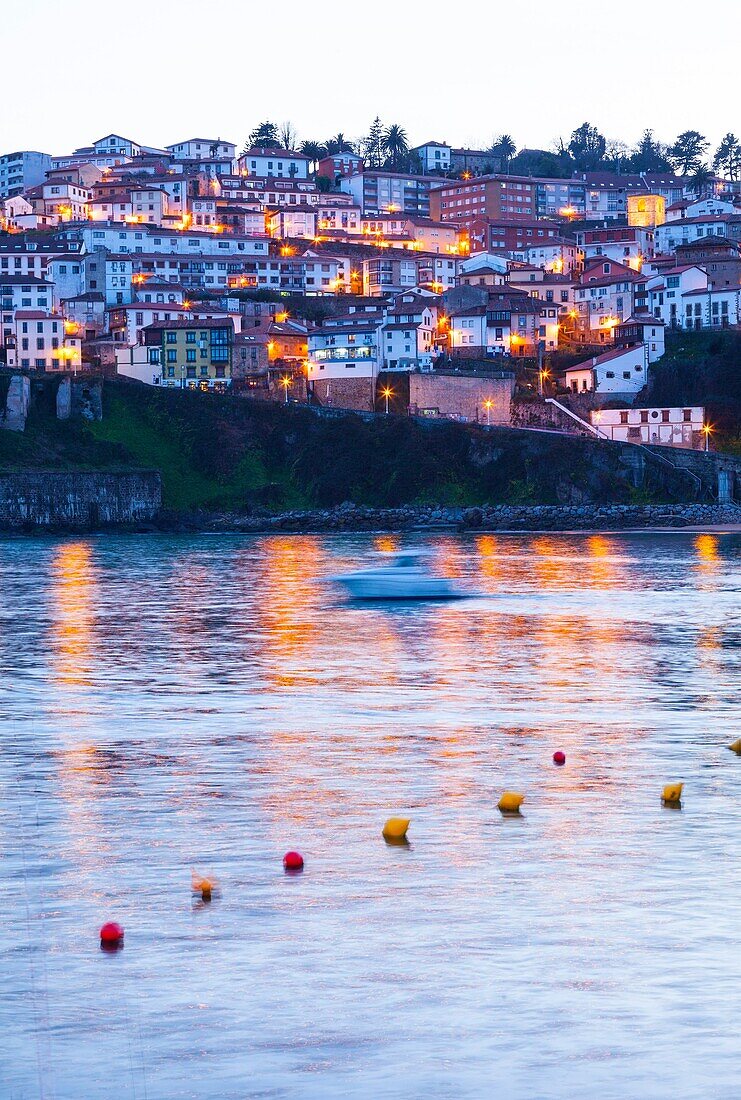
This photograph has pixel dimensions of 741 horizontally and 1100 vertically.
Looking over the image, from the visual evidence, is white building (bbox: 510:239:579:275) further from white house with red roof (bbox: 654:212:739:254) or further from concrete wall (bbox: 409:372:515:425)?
concrete wall (bbox: 409:372:515:425)

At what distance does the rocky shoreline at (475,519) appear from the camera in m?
99.5

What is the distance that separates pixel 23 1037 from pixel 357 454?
10075cm

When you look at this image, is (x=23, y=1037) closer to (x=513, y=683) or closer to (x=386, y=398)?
(x=513, y=683)

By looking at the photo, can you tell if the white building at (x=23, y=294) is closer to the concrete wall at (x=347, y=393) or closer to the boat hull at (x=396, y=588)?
the concrete wall at (x=347, y=393)

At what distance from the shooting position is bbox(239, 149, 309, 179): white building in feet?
634

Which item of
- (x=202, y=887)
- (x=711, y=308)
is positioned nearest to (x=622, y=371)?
(x=711, y=308)

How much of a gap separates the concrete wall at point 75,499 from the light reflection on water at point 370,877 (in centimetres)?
6637

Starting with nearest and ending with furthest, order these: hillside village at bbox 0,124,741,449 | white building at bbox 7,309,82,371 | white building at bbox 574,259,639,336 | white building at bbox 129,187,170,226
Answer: hillside village at bbox 0,124,741,449
white building at bbox 7,309,82,371
white building at bbox 574,259,639,336
white building at bbox 129,187,170,226

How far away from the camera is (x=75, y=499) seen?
10238 centimetres

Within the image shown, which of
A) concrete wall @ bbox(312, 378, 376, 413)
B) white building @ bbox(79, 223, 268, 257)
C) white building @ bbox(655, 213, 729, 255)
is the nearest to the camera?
concrete wall @ bbox(312, 378, 376, 413)

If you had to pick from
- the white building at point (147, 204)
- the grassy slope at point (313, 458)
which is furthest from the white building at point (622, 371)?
the white building at point (147, 204)

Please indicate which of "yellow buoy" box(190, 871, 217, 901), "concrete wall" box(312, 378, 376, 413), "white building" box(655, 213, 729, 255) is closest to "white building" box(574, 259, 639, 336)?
"white building" box(655, 213, 729, 255)

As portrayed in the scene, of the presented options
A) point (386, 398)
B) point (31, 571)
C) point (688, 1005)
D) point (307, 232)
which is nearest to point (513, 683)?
point (688, 1005)

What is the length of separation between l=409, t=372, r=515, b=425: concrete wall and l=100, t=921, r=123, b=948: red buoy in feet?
344
